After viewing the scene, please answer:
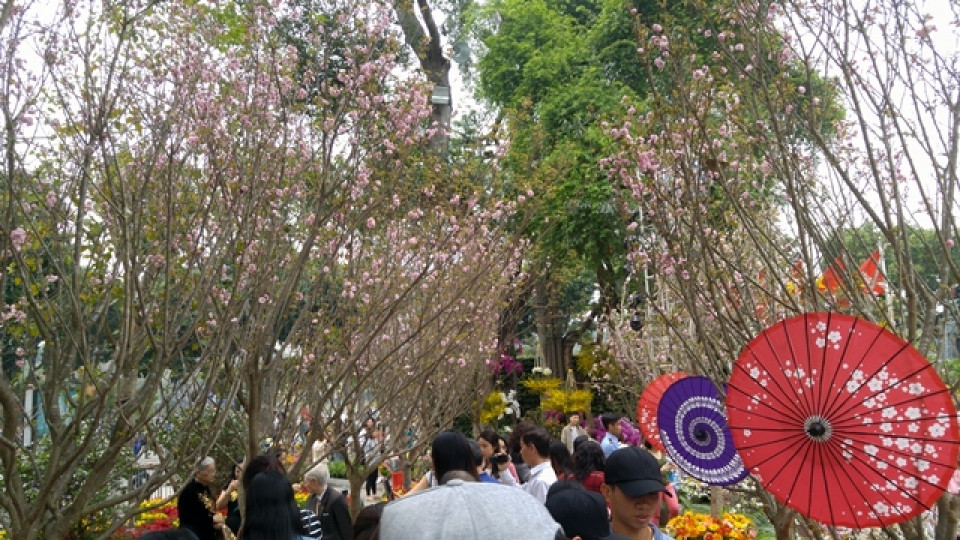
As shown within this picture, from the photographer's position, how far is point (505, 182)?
14.5 m

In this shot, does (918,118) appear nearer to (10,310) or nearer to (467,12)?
(10,310)

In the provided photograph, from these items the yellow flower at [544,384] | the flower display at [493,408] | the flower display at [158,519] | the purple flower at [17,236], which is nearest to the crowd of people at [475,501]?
the purple flower at [17,236]

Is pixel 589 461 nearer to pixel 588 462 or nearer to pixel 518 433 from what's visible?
pixel 588 462

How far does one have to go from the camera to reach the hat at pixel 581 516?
3.49 meters

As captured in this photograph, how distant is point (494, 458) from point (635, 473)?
3.57 meters

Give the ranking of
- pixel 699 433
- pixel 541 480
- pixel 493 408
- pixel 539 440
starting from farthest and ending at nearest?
pixel 493 408, pixel 539 440, pixel 541 480, pixel 699 433

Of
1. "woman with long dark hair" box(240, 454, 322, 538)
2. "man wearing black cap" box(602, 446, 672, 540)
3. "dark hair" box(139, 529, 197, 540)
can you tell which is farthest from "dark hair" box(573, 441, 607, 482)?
"dark hair" box(139, 529, 197, 540)

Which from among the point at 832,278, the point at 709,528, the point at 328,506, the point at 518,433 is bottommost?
the point at 709,528

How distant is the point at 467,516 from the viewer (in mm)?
1988

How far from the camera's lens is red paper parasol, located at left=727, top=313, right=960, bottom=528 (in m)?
3.26

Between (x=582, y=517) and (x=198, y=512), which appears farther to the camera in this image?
(x=198, y=512)

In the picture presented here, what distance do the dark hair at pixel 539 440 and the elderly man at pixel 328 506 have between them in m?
1.32

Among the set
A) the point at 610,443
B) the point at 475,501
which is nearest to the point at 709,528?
the point at 610,443

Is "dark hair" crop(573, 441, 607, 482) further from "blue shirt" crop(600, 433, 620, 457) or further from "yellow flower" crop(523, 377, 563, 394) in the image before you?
"yellow flower" crop(523, 377, 563, 394)
